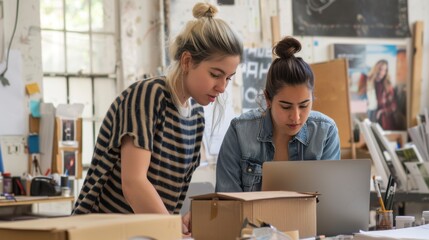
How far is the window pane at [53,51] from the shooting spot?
4344 mm

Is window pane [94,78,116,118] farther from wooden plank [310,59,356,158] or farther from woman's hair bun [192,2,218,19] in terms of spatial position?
woman's hair bun [192,2,218,19]

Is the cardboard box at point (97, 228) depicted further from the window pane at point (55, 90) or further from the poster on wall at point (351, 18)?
the poster on wall at point (351, 18)

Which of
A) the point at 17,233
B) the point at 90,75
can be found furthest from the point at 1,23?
the point at 17,233

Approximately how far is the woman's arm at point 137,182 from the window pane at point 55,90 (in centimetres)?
266

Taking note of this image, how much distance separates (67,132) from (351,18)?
7.93 ft

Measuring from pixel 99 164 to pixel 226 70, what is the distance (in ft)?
1.49

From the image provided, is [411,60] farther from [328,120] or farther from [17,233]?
[17,233]

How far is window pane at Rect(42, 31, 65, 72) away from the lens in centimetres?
434

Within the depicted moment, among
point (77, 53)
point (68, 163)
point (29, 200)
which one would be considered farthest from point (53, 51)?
point (29, 200)

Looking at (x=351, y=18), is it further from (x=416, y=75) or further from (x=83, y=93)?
(x=83, y=93)

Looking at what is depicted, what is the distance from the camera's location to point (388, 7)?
5426 mm

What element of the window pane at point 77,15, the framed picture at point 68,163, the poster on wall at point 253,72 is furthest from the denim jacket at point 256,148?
the poster on wall at point 253,72

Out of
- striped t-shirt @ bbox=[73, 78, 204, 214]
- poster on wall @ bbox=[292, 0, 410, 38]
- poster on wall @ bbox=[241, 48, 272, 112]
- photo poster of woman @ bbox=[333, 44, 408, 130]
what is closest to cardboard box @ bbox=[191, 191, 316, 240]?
striped t-shirt @ bbox=[73, 78, 204, 214]

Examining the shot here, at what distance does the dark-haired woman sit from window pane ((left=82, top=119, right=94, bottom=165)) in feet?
7.35
